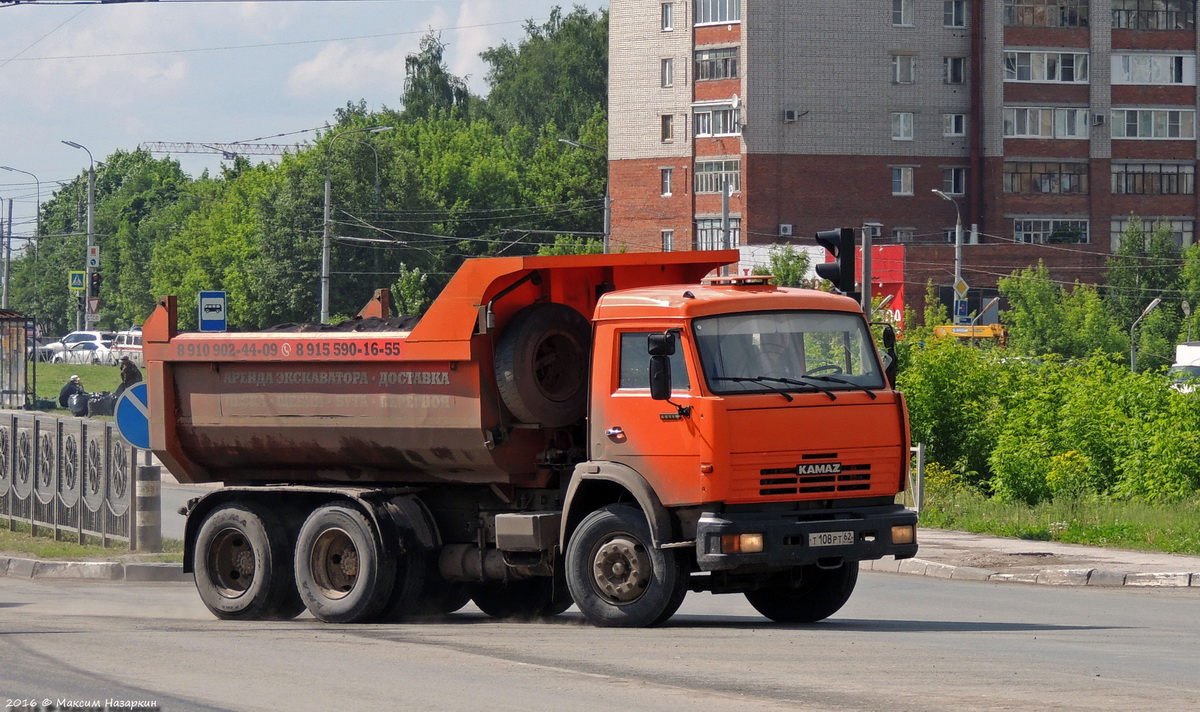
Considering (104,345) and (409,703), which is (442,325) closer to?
(409,703)

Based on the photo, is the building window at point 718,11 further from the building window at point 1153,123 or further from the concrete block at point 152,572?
the concrete block at point 152,572

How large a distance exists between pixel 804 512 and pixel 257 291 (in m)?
83.5

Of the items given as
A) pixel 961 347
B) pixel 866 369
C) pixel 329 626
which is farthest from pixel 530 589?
pixel 961 347

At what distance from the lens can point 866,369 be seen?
12.0 meters

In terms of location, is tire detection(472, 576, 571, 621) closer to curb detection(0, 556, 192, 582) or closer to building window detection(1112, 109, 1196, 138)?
curb detection(0, 556, 192, 582)

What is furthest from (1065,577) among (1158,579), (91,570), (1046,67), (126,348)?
(1046,67)

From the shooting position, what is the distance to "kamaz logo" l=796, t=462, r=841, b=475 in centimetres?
1145

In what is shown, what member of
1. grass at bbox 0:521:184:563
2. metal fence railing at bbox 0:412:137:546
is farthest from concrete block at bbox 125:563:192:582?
metal fence railing at bbox 0:412:137:546

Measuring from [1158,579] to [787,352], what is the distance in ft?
21.8

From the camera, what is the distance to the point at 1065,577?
16.8 meters

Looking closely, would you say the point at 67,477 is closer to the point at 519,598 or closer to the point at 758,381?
the point at 519,598

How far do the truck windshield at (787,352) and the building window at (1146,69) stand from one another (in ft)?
257

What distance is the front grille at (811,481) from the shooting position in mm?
11328

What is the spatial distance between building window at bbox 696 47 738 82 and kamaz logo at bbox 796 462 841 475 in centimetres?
7015
